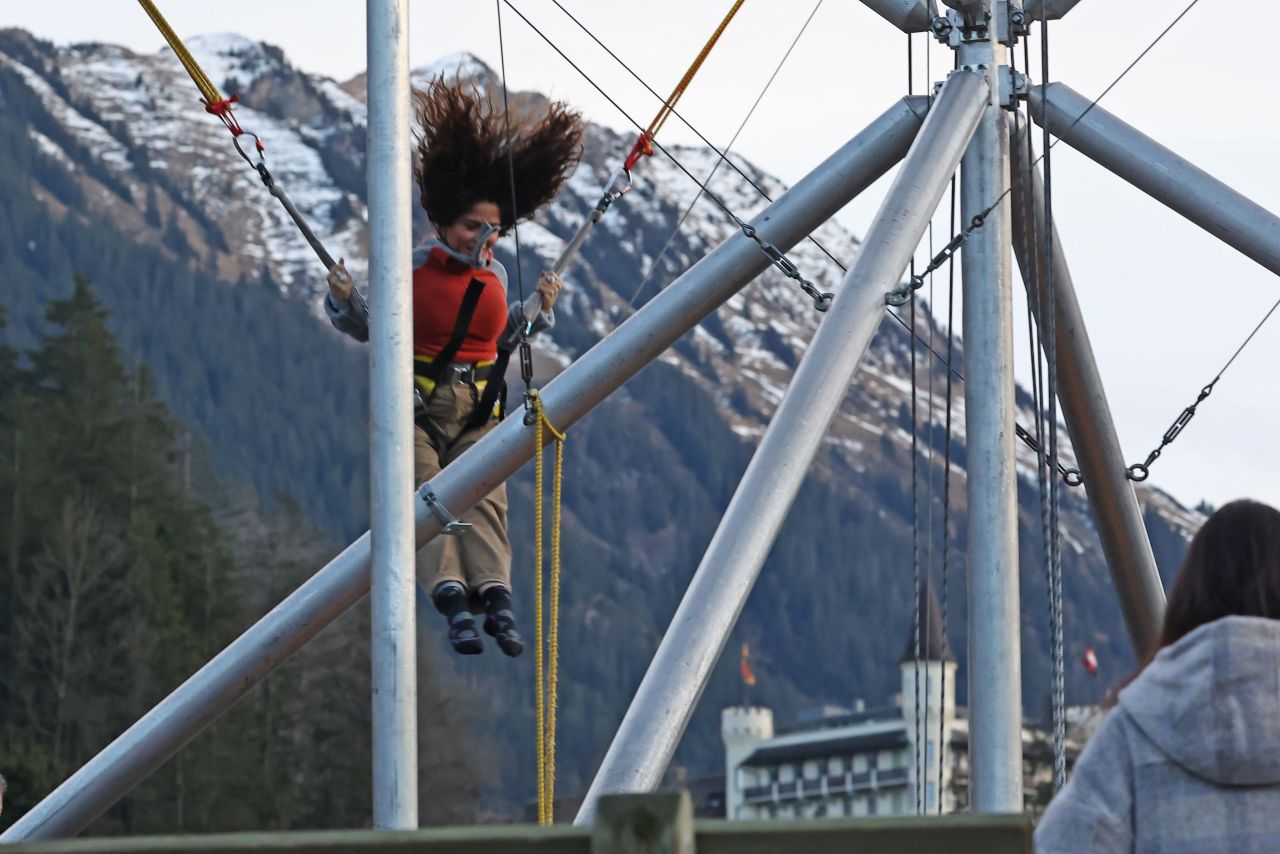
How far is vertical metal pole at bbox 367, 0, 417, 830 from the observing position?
7.06 m

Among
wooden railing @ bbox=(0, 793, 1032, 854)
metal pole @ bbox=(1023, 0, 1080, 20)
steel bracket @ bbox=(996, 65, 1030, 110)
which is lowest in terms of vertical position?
wooden railing @ bbox=(0, 793, 1032, 854)

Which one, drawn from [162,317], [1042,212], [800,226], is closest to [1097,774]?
[800,226]

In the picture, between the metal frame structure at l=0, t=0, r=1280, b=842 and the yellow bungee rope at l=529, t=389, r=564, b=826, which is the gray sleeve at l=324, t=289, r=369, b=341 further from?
the yellow bungee rope at l=529, t=389, r=564, b=826

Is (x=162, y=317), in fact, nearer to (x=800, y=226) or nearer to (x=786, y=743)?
(x=786, y=743)

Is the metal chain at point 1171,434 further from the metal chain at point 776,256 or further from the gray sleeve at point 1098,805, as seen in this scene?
the gray sleeve at point 1098,805

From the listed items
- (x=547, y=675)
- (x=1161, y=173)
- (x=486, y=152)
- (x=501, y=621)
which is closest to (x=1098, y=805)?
(x=547, y=675)

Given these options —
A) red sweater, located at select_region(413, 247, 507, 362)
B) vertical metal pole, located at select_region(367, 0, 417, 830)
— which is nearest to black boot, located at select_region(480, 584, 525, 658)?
red sweater, located at select_region(413, 247, 507, 362)

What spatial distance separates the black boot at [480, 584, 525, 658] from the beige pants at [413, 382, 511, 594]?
54 mm

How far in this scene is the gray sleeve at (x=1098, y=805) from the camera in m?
4.85

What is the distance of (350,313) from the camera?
9.66 m

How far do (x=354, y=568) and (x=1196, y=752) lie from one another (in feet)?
20.0

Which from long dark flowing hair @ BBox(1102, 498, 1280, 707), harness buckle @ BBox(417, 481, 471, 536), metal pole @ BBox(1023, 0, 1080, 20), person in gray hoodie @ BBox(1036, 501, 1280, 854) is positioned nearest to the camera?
person in gray hoodie @ BBox(1036, 501, 1280, 854)

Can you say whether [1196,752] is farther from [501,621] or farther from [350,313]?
[501,621]

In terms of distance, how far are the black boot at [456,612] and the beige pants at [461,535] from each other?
0.06m
